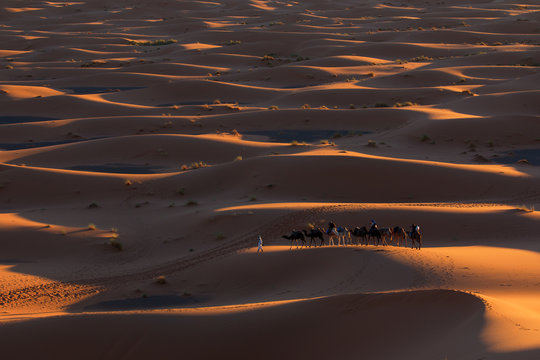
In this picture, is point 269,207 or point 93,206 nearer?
point 269,207

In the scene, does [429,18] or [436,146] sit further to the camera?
[429,18]

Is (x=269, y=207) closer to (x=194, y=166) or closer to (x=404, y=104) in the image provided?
(x=194, y=166)

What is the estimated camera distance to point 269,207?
17172mm

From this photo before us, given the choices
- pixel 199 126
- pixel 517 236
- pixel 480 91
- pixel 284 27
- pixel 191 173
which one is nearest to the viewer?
pixel 517 236

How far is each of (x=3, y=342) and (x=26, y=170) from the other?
46.8ft

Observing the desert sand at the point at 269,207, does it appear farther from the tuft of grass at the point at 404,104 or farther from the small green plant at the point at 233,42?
the small green plant at the point at 233,42

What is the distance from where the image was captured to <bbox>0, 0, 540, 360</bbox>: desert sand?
350 inches

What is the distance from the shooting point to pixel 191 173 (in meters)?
22.0

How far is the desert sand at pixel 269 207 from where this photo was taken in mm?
8883

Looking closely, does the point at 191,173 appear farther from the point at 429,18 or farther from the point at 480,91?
the point at 429,18

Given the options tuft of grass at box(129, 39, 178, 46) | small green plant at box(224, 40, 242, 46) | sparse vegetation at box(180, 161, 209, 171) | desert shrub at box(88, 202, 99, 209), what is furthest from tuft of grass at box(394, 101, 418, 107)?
→ tuft of grass at box(129, 39, 178, 46)

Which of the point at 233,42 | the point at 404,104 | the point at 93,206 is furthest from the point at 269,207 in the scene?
the point at 233,42

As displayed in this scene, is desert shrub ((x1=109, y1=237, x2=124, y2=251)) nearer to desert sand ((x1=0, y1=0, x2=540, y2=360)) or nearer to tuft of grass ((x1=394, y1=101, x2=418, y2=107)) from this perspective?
desert sand ((x1=0, y1=0, x2=540, y2=360))

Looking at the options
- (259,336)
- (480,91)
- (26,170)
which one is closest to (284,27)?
(480,91)
